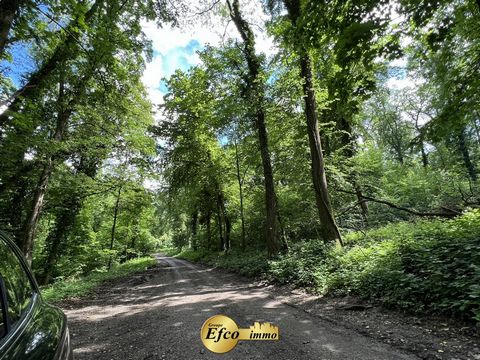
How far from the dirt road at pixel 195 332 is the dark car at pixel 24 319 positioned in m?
2.25

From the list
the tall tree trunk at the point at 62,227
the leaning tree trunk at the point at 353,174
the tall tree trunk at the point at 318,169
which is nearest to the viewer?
the tall tree trunk at the point at 318,169

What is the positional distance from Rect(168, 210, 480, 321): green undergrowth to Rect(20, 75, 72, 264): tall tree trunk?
316 inches

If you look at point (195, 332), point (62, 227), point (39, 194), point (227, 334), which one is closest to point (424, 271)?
point (227, 334)

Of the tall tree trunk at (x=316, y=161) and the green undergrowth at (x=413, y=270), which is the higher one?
the tall tree trunk at (x=316, y=161)

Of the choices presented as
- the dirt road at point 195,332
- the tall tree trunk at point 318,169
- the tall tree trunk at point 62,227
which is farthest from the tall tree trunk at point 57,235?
the tall tree trunk at point 318,169

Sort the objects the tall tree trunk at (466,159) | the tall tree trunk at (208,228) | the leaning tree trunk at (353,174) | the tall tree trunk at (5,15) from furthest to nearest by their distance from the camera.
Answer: the tall tree trunk at (466,159), the tall tree trunk at (208,228), the leaning tree trunk at (353,174), the tall tree trunk at (5,15)

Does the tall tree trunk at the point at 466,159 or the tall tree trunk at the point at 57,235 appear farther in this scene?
the tall tree trunk at the point at 466,159

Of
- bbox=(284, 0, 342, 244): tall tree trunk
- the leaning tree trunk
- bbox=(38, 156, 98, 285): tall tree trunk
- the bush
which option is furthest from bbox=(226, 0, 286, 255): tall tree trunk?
bbox=(38, 156, 98, 285): tall tree trunk

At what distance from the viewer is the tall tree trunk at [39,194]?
875cm

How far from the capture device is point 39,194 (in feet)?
30.0

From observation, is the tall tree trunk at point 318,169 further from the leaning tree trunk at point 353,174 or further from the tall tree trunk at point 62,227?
the tall tree trunk at point 62,227

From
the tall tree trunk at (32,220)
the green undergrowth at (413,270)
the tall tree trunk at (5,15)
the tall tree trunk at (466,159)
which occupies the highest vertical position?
the tall tree trunk at (466,159)

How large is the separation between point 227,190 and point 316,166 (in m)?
12.8

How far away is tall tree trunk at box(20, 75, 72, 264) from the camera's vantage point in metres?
8.75
